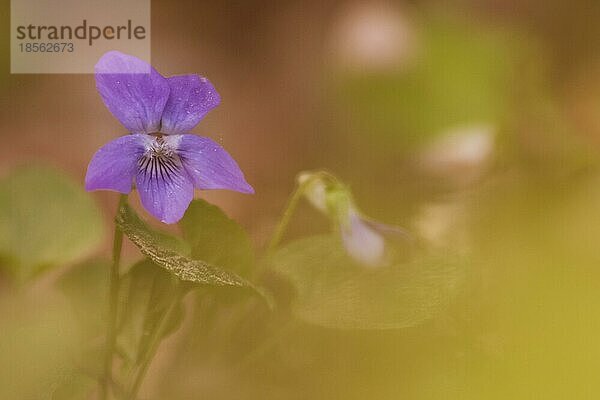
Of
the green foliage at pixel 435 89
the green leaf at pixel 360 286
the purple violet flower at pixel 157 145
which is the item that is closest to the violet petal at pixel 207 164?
the purple violet flower at pixel 157 145

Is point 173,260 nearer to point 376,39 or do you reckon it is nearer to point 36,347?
point 36,347

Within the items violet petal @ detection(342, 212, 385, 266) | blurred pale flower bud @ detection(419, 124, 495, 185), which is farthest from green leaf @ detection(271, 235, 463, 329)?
blurred pale flower bud @ detection(419, 124, 495, 185)

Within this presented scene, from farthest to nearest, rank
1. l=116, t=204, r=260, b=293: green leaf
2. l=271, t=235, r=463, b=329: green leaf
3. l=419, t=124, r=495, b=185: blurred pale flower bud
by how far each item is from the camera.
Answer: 1. l=419, t=124, r=495, b=185: blurred pale flower bud
2. l=271, t=235, r=463, b=329: green leaf
3. l=116, t=204, r=260, b=293: green leaf

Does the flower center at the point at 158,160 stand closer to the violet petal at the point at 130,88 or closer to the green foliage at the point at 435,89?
the violet petal at the point at 130,88

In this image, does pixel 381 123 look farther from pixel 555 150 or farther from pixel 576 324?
pixel 576 324

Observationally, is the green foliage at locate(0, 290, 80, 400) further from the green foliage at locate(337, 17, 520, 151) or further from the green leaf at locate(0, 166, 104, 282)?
the green foliage at locate(337, 17, 520, 151)

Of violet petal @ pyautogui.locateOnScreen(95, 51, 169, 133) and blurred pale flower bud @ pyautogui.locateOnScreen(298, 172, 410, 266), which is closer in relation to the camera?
violet petal @ pyautogui.locateOnScreen(95, 51, 169, 133)
